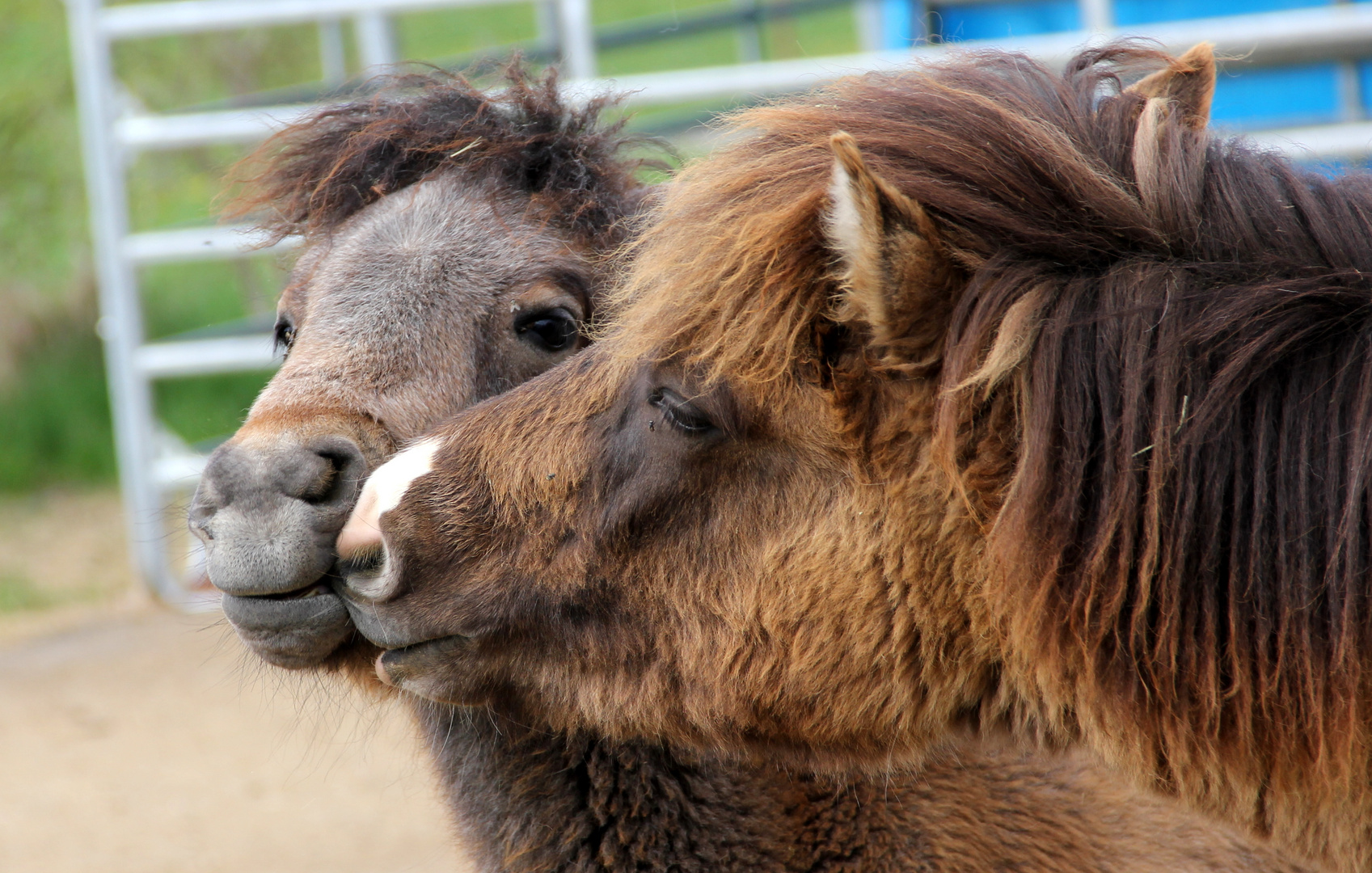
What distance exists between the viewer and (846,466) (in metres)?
1.77

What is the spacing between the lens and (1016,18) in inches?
251

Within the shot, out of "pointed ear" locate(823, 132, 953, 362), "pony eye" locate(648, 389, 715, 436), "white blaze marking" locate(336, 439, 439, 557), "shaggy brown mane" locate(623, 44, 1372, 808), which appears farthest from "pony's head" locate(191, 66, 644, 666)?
"pointed ear" locate(823, 132, 953, 362)

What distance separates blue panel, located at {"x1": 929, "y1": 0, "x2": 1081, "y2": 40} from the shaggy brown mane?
4941 millimetres

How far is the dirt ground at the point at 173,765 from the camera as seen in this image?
4.30 m

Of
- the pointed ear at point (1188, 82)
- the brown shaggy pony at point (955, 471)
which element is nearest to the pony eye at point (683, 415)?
the brown shaggy pony at point (955, 471)

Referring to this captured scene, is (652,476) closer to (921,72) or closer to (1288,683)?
(921,72)

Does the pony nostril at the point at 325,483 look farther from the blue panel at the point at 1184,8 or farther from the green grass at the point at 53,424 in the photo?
the green grass at the point at 53,424

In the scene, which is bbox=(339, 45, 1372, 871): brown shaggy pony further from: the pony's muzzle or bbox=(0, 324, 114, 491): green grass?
bbox=(0, 324, 114, 491): green grass

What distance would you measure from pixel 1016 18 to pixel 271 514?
5571 mm

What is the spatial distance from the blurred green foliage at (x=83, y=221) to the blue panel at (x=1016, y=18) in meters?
2.61

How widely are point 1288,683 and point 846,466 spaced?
64cm

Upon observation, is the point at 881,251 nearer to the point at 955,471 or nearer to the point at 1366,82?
the point at 955,471

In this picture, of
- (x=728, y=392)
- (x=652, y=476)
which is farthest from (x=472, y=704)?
(x=728, y=392)

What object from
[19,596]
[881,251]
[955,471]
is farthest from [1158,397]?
[19,596]
